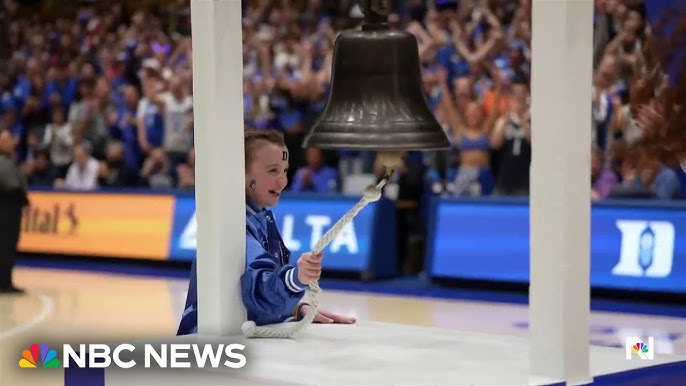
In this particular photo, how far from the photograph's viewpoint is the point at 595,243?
14.6 meters

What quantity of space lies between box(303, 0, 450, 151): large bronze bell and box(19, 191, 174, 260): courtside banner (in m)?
13.1

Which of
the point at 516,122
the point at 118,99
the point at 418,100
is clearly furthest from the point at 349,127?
the point at 118,99

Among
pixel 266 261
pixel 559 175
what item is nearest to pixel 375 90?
pixel 266 261

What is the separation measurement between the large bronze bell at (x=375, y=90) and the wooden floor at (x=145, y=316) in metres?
5.10

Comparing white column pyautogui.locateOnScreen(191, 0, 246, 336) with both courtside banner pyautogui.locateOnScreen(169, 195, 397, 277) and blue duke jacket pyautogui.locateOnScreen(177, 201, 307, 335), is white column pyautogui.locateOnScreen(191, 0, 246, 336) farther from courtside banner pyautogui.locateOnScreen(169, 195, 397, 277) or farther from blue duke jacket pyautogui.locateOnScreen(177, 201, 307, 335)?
courtside banner pyautogui.locateOnScreen(169, 195, 397, 277)

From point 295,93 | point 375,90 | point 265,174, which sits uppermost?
point 375,90

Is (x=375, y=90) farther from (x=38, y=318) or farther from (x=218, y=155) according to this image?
(x=38, y=318)

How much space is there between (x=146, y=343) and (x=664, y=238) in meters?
9.43

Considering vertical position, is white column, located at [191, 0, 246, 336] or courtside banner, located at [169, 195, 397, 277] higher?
white column, located at [191, 0, 246, 336]

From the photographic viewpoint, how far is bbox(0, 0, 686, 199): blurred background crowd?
609 inches

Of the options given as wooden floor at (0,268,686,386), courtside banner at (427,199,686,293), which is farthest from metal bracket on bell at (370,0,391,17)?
courtside banner at (427,199,686,293)

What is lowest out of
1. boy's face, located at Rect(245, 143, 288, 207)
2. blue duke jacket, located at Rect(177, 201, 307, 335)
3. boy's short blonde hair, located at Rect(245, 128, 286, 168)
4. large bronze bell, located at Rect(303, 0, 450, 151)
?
blue duke jacket, located at Rect(177, 201, 307, 335)

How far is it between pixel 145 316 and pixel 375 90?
8.82m

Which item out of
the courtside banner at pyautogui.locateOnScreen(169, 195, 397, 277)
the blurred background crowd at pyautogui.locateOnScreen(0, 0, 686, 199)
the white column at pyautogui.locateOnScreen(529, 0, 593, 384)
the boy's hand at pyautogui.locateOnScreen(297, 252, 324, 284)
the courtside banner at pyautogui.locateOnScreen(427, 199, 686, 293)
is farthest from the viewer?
the courtside banner at pyautogui.locateOnScreen(169, 195, 397, 277)
